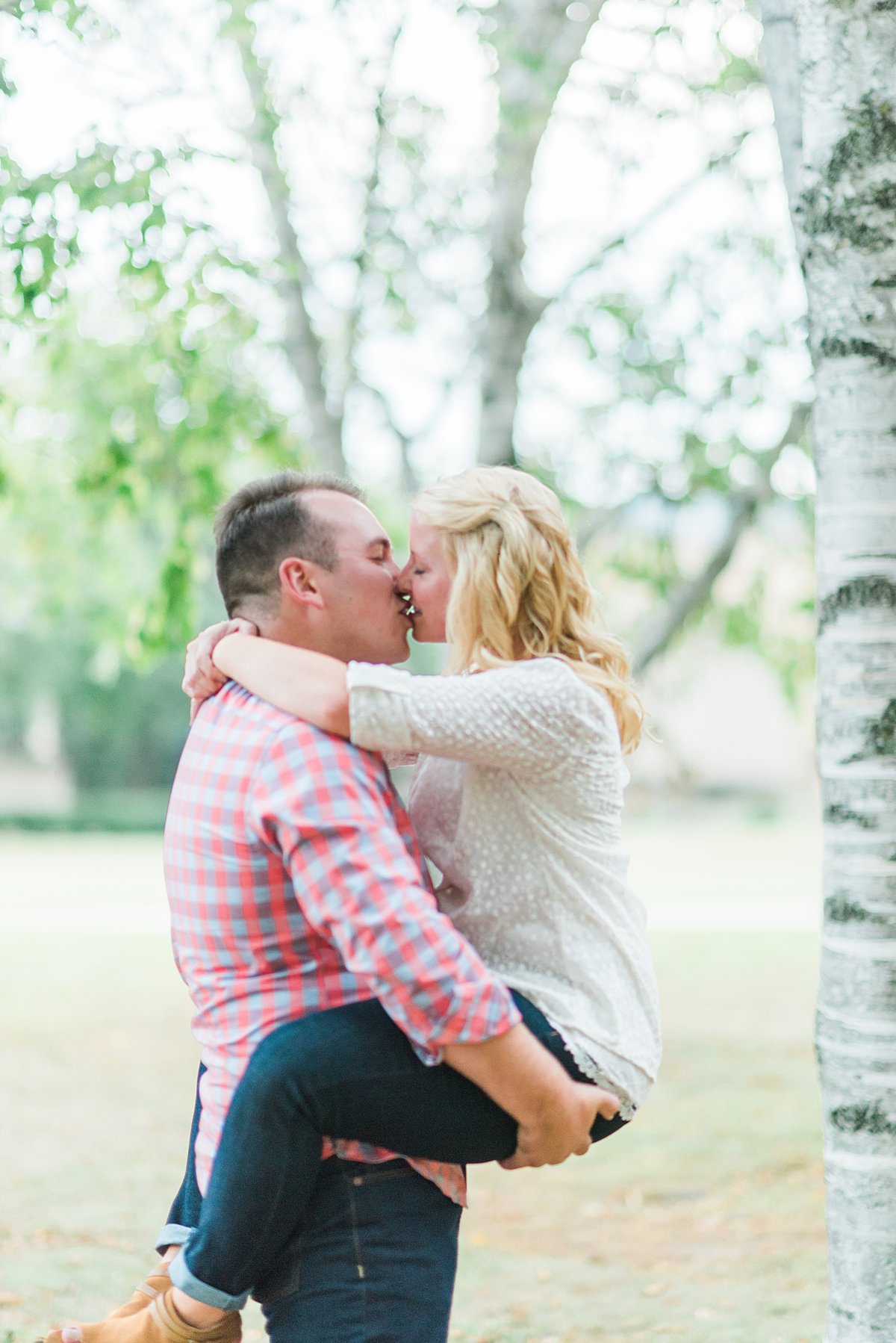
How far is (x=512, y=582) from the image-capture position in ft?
8.09

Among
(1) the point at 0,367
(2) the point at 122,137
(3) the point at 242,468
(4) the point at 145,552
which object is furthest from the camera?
(3) the point at 242,468

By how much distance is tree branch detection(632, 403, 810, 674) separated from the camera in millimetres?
9078

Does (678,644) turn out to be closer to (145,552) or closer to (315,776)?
(145,552)

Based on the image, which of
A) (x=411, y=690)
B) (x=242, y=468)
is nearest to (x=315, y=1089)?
(x=411, y=690)

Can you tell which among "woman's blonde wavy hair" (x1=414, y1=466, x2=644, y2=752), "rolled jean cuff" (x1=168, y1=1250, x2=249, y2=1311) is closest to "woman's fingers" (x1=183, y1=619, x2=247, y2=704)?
"woman's blonde wavy hair" (x1=414, y1=466, x2=644, y2=752)

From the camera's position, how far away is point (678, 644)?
10875 millimetres

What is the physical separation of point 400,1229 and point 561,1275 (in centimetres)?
416

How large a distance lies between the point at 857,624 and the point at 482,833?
96 cm

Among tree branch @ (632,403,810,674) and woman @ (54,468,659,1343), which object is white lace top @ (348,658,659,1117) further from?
tree branch @ (632,403,810,674)

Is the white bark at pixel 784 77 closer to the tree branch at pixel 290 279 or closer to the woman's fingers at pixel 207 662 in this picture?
the woman's fingers at pixel 207 662

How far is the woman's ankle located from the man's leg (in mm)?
107

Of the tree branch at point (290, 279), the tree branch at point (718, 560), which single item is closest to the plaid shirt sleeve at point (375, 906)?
the tree branch at point (290, 279)

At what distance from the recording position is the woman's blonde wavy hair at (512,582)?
2.46 metres

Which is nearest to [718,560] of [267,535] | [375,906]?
[267,535]
